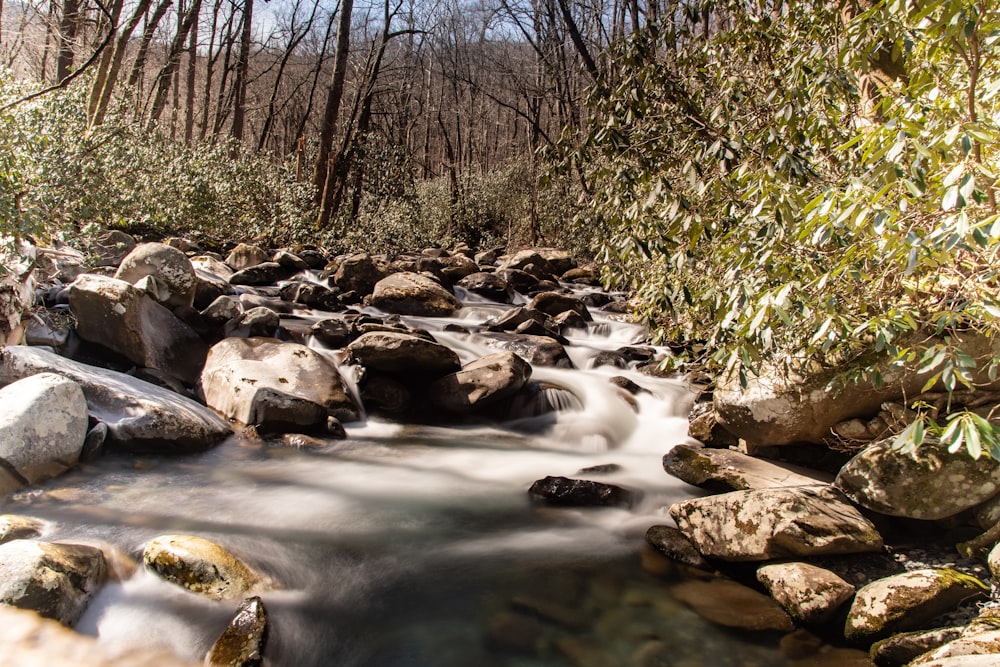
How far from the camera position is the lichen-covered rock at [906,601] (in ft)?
11.1

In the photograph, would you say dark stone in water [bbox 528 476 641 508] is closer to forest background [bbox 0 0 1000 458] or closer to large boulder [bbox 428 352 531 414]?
forest background [bbox 0 0 1000 458]

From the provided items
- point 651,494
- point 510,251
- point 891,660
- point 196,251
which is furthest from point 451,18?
point 891,660

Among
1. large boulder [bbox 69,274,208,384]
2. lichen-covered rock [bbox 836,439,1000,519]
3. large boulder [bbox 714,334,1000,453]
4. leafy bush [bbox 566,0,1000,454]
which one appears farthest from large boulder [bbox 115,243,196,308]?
lichen-covered rock [bbox 836,439,1000,519]

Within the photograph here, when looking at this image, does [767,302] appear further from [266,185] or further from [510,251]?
[510,251]

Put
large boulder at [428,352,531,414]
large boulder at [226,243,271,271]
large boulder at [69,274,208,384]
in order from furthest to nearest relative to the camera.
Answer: large boulder at [226,243,271,271] < large boulder at [428,352,531,414] < large boulder at [69,274,208,384]

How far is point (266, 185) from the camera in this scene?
14555 mm

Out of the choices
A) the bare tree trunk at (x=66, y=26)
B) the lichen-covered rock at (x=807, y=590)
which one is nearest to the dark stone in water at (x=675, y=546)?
the lichen-covered rock at (x=807, y=590)

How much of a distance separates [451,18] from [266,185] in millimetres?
15722

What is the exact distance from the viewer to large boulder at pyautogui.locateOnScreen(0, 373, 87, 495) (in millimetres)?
4387

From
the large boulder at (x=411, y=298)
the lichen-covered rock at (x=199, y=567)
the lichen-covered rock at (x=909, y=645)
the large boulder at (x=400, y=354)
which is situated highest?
the large boulder at (x=411, y=298)

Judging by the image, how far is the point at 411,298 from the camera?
38.1 feet

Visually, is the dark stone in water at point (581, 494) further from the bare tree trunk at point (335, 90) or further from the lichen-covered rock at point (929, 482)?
the bare tree trunk at point (335, 90)

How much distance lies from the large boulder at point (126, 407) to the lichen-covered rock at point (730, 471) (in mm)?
4395

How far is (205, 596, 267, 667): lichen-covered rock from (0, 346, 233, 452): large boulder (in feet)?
8.90
